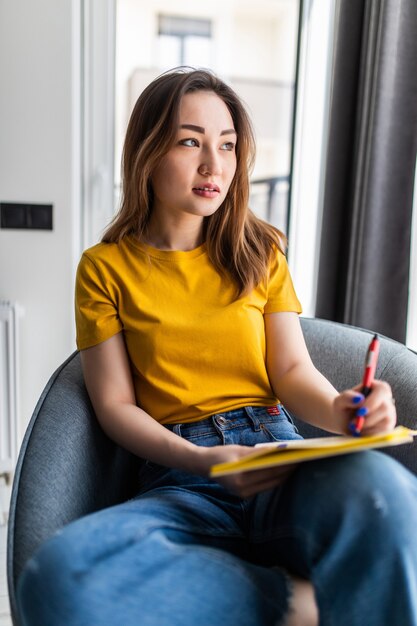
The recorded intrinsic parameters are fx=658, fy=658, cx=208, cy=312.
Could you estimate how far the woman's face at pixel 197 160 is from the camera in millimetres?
1244

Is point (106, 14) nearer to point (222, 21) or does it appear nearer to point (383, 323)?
point (222, 21)

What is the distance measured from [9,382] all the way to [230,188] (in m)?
0.97

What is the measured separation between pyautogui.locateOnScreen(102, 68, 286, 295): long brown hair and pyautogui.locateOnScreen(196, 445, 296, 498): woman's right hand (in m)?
0.37

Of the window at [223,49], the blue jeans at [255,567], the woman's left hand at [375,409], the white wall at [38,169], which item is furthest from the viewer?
the window at [223,49]

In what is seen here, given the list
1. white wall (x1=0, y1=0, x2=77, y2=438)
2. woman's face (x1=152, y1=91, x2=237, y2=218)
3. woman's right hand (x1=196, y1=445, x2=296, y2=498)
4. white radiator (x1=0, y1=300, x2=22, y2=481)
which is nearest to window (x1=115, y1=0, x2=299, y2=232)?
white wall (x1=0, y1=0, x2=77, y2=438)

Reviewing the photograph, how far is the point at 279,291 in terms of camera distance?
4.42 feet

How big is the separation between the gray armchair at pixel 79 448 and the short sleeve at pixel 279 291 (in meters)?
0.22

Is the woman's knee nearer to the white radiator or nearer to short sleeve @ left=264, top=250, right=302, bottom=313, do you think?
short sleeve @ left=264, top=250, right=302, bottom=313

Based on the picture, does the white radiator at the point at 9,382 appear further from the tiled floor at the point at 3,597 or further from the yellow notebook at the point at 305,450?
the yellow notebook at the point at 305,450

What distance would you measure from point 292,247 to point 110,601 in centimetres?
165

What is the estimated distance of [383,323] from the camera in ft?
5.71

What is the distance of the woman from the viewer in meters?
0.86

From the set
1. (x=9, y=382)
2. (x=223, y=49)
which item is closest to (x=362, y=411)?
(x=9, y=382)

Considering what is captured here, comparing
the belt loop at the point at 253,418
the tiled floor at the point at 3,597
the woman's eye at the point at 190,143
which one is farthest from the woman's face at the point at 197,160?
the tiled floor at the point at 3,597
